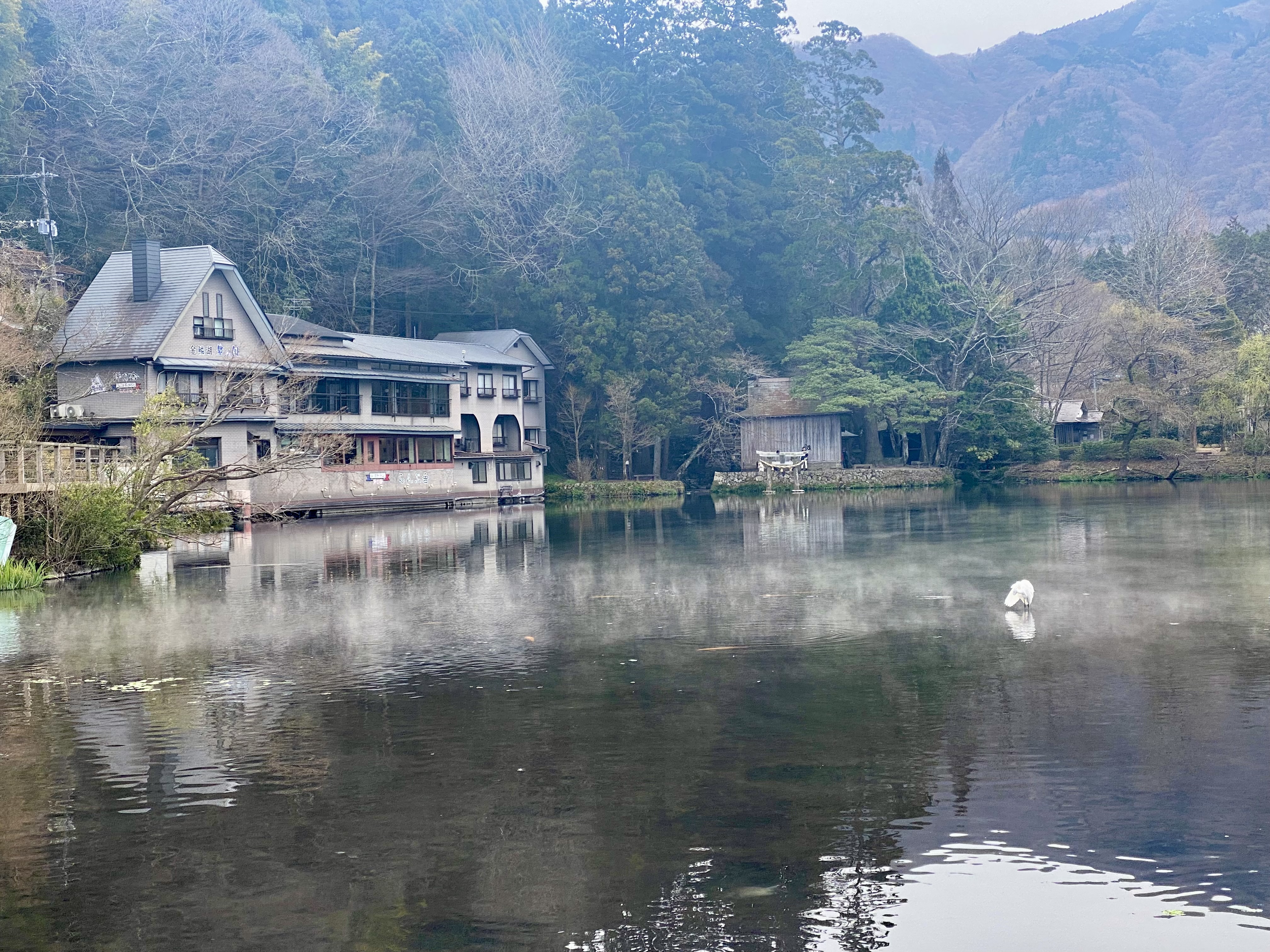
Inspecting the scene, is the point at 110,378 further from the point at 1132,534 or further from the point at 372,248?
the point at 1132,534

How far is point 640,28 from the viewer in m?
84.7

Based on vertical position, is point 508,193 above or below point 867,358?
above

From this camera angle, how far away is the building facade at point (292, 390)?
1879 inches

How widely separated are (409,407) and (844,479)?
23.9m

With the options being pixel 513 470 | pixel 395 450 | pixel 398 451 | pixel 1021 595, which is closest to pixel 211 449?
pixel 395 450

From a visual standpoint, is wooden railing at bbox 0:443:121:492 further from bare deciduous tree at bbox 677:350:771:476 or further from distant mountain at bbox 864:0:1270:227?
distant mountain at bbox 864:0:1270:227

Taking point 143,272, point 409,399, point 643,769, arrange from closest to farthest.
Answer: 1. point 643,769
2. point 143,272
3. point 409,399

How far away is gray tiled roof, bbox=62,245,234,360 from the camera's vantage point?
47750 mm

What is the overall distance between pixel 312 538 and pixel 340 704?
2654 cm

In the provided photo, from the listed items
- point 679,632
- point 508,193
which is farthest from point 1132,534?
→ point 508,193

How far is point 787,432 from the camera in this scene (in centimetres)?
6956

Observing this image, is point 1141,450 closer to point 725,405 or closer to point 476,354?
point 725,405

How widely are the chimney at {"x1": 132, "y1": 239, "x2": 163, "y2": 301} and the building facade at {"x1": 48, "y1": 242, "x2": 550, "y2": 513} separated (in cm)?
5

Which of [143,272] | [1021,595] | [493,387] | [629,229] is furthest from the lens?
[629,229]
